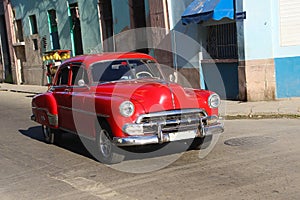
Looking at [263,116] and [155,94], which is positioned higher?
[155,94]

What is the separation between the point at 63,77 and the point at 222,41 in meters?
6.89

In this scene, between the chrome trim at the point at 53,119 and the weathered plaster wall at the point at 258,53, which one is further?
the weathered plaster wall at the point at 258,53

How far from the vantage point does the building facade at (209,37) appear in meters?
13.1

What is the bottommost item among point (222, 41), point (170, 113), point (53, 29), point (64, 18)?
point (170, 113)

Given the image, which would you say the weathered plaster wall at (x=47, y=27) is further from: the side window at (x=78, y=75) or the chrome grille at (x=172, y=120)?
the chrome grille at (x=172, y=120)

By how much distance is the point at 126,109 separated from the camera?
6812 mm

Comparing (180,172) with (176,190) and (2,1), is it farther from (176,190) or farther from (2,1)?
(2,1)

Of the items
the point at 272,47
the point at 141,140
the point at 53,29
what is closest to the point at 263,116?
the point at 272,47

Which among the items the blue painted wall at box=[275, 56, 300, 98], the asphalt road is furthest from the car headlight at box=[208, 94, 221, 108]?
the blue painted wall at box=[275, 56, 300, 98]

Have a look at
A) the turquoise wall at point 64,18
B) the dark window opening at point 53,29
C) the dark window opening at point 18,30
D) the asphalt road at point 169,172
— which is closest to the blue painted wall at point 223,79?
the asphalt road at point 169,172

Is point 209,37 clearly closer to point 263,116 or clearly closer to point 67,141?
point 263,116

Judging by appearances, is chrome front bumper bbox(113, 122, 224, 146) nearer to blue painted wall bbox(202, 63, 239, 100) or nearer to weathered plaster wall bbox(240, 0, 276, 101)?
weathered plaster wall bbox(240, 0, 276, 101)

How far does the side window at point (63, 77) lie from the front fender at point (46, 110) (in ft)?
1.03

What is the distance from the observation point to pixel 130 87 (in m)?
7.42
